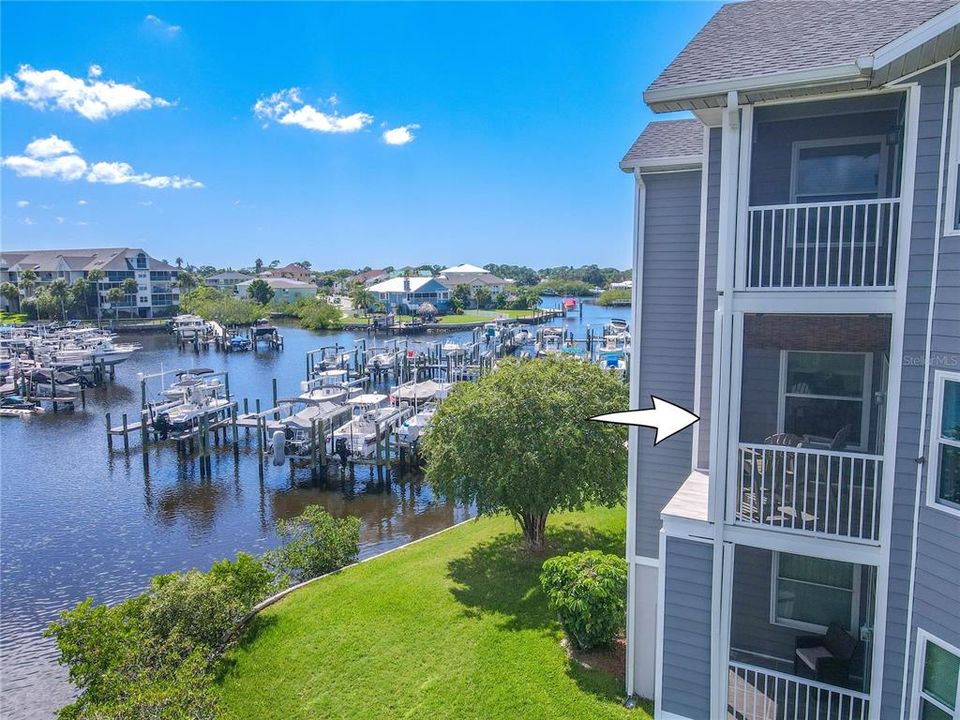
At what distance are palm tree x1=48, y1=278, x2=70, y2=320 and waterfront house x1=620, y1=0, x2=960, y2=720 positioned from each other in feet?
347

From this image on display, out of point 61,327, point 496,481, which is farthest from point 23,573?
point 61,327

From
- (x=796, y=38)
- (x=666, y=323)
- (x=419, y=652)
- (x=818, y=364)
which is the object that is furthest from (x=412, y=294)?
(x=796, y=38)

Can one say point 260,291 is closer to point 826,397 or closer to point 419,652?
point 419,652

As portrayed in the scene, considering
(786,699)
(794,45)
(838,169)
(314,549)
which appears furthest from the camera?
(314,549)

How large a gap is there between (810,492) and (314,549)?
13535 mm

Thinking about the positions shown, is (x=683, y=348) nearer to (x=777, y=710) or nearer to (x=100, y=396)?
(x=777, y=710)

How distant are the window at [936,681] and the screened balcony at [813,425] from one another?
1072 millimetres

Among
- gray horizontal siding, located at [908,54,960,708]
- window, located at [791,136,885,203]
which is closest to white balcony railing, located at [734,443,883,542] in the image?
gray horizontal siding, located at [908,54,960,708]

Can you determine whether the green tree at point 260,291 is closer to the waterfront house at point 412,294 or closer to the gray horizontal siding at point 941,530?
the waterfront house at point 412,294

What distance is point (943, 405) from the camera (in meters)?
6.11

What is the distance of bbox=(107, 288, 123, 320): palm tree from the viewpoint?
97188 mm

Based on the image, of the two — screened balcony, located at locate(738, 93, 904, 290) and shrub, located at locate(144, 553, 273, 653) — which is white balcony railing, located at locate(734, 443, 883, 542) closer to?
screened balcony, located at locate(738, 93, 904, 290)

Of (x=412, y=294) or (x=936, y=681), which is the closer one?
(x=936, y=681)

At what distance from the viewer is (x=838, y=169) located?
25.5 ft
